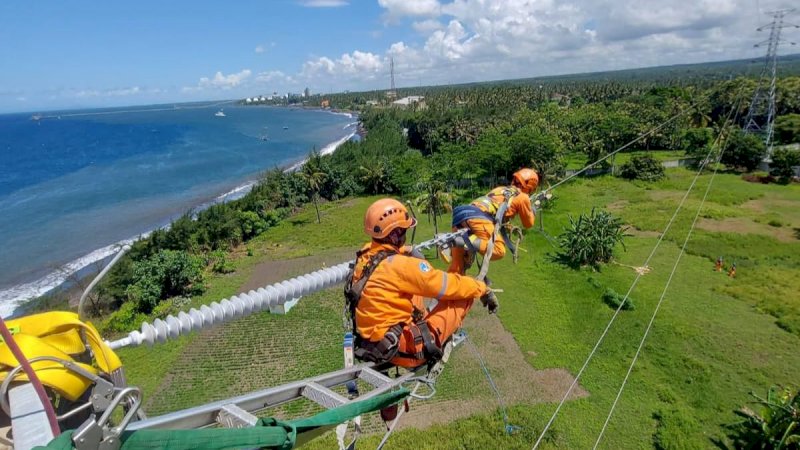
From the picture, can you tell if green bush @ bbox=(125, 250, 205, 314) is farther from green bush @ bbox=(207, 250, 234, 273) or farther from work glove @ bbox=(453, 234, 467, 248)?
work glove @ bbox=(453, 234, 467, 248)

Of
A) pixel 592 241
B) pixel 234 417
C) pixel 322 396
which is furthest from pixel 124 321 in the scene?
pixel 592 241

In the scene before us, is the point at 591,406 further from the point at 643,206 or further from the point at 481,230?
the point at 643,206

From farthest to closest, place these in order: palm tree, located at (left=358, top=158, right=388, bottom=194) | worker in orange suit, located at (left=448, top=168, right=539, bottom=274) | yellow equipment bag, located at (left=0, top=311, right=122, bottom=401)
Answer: palm tree, located at (left=358, top=158, right=388, bottom=194)
worker in orange suit, located at (left=448, top=168, right=539, bottom=274)
yellow equipment bag, located at (left=0, top=311, right=122, bottom=401)

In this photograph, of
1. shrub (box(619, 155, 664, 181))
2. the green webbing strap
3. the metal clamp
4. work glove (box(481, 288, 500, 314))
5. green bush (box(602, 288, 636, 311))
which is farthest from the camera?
shrub (box(619, 155, 664, 181))

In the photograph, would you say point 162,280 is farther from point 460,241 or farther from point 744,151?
point 744,151

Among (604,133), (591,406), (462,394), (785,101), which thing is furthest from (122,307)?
(785,101)

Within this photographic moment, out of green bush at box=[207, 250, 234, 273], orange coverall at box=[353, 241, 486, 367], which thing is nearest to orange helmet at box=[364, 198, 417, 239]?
orange coverall at box=[353, 241, 486, 367]

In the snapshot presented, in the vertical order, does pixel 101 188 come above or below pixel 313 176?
below
